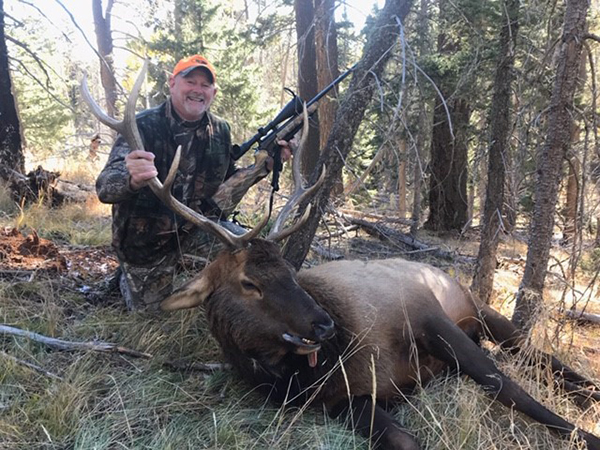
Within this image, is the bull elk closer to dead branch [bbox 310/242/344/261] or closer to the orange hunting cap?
the orange hunting cap

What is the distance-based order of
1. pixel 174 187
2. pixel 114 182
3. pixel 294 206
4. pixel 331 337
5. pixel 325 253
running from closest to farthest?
pixel 331 337, pixel 294 206, pixel 114 182, pixel 174 187, pixel 325 253

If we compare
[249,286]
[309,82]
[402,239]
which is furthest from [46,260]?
[309,82]

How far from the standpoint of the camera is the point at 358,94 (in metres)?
4.30

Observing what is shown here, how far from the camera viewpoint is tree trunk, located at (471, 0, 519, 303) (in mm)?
4473

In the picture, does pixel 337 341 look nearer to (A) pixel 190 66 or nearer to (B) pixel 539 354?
(B) pixel 539 354

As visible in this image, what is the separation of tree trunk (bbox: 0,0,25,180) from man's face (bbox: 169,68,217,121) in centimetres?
480

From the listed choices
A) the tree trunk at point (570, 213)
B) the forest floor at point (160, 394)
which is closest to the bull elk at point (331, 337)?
the forest floor at point (160, 394)

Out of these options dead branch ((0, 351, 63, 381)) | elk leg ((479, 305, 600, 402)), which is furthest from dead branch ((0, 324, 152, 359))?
elk leg ((479, 305, 600, 402))

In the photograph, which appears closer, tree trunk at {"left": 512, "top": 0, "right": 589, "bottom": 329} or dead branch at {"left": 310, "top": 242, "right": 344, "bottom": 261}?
tree trunk at {"left": 512, "top": 0, "right": 589, "bottom": 329}

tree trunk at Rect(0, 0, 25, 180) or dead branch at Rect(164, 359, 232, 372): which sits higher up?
tree trunk at Rect(0, 0, 25, 180)

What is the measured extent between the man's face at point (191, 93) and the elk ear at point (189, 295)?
193 centimetres

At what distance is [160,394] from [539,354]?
2608 mm

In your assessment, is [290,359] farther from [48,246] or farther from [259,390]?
[48,246]

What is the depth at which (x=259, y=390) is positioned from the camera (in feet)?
10.9
